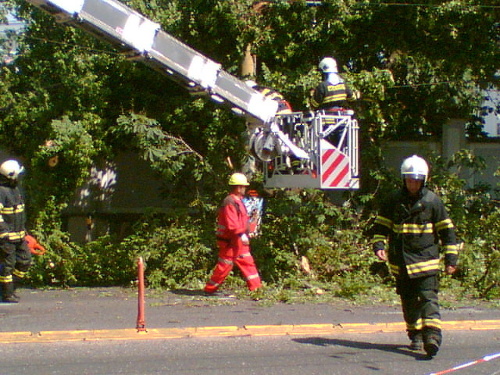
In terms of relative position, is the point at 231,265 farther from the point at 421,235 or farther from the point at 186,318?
the point at 421,235

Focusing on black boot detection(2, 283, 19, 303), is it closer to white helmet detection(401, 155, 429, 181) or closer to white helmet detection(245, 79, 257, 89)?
white helmet detection(245, 79, 257, 89)

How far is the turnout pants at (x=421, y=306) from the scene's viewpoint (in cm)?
639

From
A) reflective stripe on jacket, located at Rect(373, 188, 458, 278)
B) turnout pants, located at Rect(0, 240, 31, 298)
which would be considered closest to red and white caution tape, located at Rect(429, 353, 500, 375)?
reflective stripe on jacket, located at Rect(373, 188, 458, 278)

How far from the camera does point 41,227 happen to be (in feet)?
36.0

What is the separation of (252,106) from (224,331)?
11.9 feet

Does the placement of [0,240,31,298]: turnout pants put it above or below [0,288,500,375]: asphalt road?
above

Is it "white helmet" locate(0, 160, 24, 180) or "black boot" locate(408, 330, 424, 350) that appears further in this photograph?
"white helmet" locate(0, 160, 24, 180)

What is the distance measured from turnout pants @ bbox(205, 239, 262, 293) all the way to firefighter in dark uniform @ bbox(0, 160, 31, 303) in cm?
244

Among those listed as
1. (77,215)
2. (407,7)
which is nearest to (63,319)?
(77,215)

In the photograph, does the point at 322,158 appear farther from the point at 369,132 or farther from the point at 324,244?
the point at 369,132

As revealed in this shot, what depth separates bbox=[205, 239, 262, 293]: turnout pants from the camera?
9.63m

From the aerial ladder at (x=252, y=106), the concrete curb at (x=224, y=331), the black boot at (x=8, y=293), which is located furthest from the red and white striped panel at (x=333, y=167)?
→ the black boot at (x=8, y=293)

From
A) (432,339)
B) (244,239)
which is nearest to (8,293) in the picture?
(244,239)

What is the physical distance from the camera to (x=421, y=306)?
6516mm
